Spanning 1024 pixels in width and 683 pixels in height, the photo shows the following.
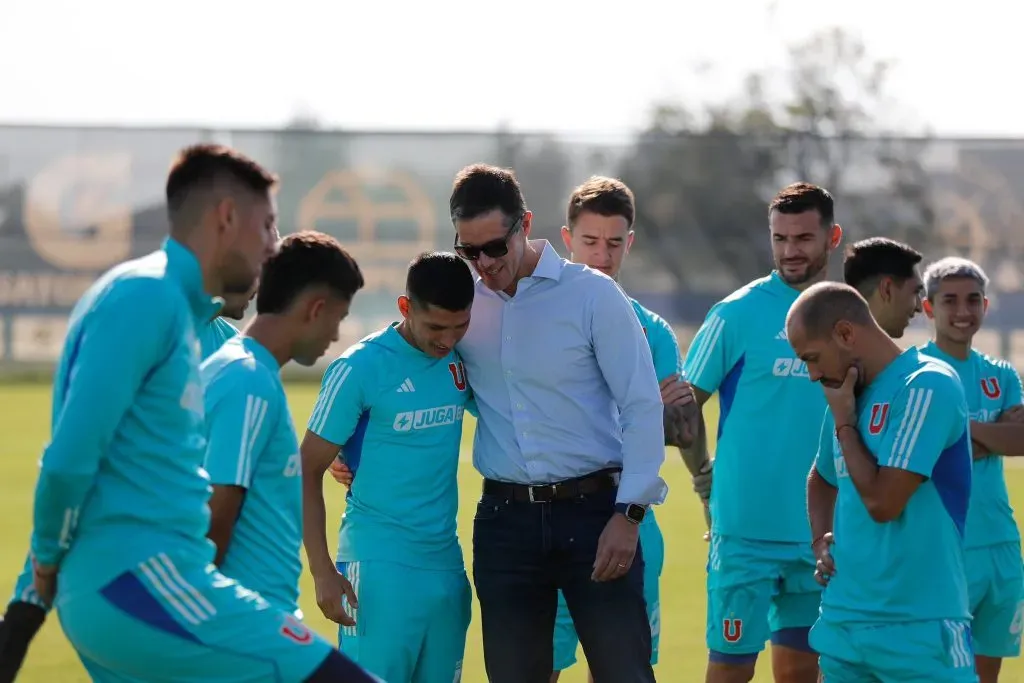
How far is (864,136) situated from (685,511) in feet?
62.4

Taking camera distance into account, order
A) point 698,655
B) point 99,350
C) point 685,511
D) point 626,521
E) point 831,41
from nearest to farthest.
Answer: point 99,350
point 626,521
point 698,655
point 685,511
point 831,41

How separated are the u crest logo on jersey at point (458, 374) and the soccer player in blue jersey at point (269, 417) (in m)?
0.90

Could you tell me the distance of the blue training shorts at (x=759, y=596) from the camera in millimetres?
6152

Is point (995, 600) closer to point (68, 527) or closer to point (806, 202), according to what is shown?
point (806, 202)

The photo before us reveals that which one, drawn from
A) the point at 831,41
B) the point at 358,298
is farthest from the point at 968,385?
the point at 831,41

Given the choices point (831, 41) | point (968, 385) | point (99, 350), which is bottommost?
point (968, 385)

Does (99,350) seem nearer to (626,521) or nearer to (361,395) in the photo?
(361,395)

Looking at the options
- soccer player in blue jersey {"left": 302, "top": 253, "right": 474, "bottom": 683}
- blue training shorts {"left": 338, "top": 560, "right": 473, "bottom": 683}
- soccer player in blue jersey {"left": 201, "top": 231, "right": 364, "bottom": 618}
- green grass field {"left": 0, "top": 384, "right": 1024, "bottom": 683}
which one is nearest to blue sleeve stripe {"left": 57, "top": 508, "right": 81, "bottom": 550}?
soccer player in blue jersey {"left": 201, "top": 231, "right": 364, "bottom": 618}

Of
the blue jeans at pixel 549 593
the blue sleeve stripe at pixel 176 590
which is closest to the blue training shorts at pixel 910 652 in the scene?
the blue jeans at pixel 549 593

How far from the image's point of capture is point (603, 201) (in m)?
6.03

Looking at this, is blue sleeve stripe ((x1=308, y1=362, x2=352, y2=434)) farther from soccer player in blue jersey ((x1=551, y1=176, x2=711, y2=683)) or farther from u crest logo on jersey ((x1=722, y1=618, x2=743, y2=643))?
u crest logo on jersey ((x1=722, y1=618, x2=743, y2=643))

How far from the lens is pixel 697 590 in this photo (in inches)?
379

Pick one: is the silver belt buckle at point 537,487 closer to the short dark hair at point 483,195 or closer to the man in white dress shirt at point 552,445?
the man in white dress shirt at point 552,445

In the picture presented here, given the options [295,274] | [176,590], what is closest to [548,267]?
[295,274]
